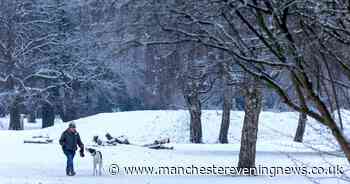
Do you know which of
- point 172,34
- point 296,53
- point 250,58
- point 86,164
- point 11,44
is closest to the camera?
point 296,53

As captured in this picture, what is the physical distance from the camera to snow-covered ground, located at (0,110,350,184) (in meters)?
16.9

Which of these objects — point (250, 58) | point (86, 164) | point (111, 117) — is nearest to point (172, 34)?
point (250, 58)

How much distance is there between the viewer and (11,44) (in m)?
41.1

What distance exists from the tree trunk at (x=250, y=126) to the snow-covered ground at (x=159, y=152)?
2.74 feet

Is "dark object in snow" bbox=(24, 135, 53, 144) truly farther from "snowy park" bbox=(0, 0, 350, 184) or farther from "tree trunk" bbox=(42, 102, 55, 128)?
"tree trunk" bbox=(42, 102, 55, 128)

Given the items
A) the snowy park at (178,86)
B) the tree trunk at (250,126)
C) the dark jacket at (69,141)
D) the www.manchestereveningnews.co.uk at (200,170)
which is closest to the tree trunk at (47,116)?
the snowy park at (178,86)

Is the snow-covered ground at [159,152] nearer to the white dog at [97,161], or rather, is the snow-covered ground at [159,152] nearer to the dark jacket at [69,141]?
the white dog at [97,161]

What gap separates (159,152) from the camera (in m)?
26.3

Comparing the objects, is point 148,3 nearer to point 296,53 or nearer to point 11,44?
point 296,53

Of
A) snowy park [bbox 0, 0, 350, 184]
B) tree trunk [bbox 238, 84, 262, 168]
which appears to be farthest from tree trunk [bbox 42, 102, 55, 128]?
tree trunk [bbox 238, 84, 262, 168]

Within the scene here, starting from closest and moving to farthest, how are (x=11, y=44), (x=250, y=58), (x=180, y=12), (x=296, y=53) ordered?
1. (x=296, y=53)
2. (x=250, y=58)
3. (x=180, y=12)
4. (x=11, y=44)

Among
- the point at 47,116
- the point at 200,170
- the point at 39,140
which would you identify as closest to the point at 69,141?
the point at 200,170

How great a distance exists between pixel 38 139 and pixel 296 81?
26.3 m

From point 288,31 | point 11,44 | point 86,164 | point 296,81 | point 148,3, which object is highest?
point 11,44
